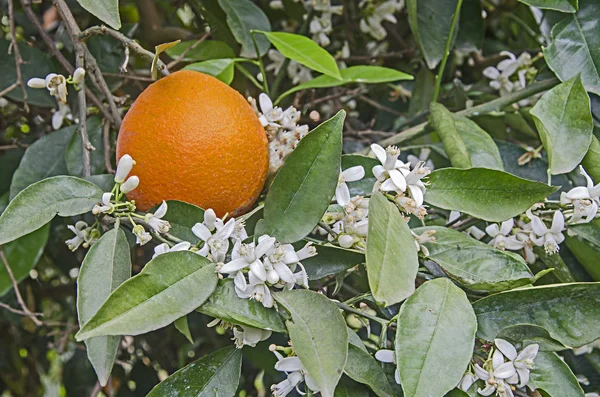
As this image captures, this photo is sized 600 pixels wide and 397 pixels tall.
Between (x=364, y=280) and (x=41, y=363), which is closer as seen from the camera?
(x=364, y=280)

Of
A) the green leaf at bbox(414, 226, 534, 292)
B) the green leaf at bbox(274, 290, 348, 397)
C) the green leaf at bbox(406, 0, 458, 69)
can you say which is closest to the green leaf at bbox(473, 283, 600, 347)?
the green leaf at bbox(414, 226, 534, 292)

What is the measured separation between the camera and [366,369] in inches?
19.2

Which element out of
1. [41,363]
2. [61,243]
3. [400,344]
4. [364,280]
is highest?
[400,344]

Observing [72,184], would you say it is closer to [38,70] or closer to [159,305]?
[159,305]

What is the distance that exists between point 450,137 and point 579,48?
0.65 ft

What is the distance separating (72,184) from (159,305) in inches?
6.2

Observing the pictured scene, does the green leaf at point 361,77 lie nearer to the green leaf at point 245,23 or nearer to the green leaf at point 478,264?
the green leaf at point 245,23

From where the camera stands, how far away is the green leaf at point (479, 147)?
2.19 feet

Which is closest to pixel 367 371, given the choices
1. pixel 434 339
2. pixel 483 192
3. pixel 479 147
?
pixel 434 339

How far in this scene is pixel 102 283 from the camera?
0.49 metres

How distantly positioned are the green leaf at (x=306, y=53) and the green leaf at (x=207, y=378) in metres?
0.30

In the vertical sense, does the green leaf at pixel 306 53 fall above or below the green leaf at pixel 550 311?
above

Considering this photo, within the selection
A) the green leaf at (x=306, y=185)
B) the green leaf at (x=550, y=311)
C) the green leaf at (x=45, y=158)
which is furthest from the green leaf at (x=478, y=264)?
the green leaf at (x=45, y=158)

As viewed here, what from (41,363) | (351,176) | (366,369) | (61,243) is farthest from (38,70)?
(41,363)
